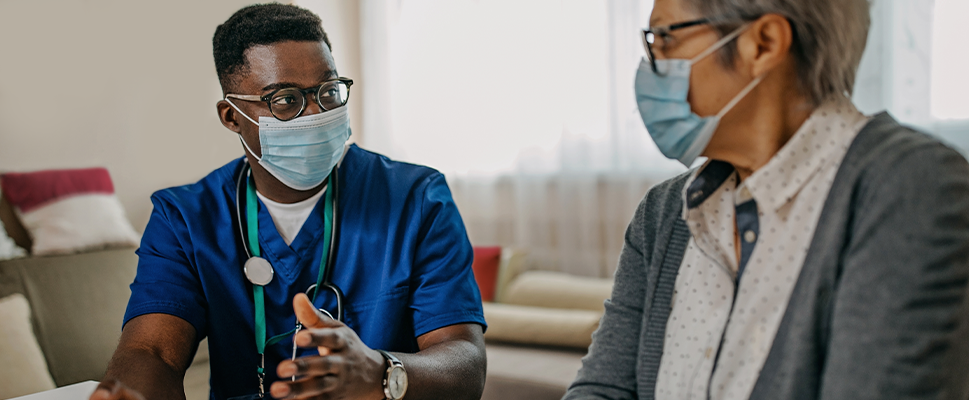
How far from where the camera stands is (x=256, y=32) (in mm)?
1284

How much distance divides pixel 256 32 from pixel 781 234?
1039 mm

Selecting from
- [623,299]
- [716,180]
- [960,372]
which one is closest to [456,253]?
[623,299]

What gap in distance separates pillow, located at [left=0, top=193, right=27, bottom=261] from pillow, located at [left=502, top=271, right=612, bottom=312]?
1850 mm

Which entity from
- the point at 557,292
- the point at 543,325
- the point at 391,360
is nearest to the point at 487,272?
the point at 557,292

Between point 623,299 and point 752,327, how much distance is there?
230mm

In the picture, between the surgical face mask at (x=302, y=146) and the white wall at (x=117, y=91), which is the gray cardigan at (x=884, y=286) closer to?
the surgical face mask at (x=302, y=146)

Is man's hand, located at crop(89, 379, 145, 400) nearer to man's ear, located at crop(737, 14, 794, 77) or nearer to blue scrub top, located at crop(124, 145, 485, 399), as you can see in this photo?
blue scrub top, located at crop(124, 145, 485, 399)

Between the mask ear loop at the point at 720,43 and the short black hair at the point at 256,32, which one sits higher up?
the short black hair at the point at 256,32

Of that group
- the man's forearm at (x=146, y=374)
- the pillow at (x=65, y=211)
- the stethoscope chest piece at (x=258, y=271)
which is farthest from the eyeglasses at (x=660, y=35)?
the pillow at (x=65, y=211)

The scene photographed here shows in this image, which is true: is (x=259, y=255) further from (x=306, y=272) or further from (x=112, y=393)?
(x=112, y=393)

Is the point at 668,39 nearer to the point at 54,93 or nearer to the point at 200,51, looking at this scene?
the point at 54,93

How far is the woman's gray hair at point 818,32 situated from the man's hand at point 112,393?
94 centimetres

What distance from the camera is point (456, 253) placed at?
127 centimetres

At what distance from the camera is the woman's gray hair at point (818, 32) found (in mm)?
779
